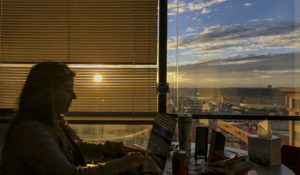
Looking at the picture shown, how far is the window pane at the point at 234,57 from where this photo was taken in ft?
9.09

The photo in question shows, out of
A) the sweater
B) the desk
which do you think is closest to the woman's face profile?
the sweater

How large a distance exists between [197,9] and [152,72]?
3.24 ft

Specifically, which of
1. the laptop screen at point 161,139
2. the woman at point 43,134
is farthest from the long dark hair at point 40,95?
the laptop screen at point 161,139

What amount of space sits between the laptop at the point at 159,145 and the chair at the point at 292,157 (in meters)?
1.26

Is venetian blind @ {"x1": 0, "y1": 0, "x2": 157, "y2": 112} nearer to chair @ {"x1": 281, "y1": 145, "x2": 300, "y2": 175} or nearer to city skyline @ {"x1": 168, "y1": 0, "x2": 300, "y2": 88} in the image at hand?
city skyline @ {"x1": 168, "y1": 0, "x2": 300, "y2": 88}

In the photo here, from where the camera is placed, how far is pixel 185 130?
164 centimetres

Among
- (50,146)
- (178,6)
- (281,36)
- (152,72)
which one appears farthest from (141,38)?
(50,146)

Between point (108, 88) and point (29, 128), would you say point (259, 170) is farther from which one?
point (108, 88)

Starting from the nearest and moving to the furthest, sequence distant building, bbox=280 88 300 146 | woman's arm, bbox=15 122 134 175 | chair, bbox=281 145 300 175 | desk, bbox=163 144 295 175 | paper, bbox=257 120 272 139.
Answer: woman's arm, bbox=15 122 134 175 → desk, bbox=163 144 295 175 → paper, bbox=257 120 272 139 → chair, bbox=281 145 300 175 → distant building, bbox=280 88 300 146

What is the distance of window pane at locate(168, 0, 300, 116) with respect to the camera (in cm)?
277

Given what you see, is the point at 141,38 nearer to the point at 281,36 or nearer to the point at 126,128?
the point at 126,128

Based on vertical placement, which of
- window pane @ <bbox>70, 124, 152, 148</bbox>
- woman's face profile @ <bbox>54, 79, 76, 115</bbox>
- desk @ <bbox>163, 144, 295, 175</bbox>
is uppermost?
woman's face profile @ <bbox>54, 79, 76, 115</bbox>

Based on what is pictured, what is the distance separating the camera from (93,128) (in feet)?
9.54

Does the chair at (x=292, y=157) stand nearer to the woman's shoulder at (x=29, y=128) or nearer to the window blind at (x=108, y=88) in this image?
the window blind at (x=108, y=88)
